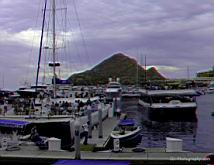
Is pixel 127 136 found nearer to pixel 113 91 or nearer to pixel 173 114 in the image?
pixel 173 114

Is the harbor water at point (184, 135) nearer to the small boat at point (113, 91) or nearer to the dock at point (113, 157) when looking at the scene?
the dock at point (113, 157)

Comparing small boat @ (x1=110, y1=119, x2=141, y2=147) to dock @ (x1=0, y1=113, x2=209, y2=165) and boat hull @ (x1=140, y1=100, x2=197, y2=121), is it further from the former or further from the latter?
boat hull @ (x1=140, y1=100, x2=197, y2=121)

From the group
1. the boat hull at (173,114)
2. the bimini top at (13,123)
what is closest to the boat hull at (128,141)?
the bimini top at (13,123)

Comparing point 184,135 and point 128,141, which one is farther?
point 184,135

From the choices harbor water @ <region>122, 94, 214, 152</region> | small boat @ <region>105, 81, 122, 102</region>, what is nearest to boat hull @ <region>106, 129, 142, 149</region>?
harbor water @ <region>122, 94, 214, 152</region>

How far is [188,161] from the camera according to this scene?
19.4 meters

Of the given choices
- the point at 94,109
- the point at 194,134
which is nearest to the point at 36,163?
the point at 94,109

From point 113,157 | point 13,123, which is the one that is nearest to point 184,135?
point 13,123

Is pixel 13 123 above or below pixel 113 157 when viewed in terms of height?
above

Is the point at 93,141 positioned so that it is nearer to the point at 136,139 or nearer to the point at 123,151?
the point at 136,139

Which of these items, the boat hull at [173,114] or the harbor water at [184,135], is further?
the boat hull at [173,114]

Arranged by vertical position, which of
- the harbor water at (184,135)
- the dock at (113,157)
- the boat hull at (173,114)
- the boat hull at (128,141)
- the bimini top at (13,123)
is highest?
the bimini top at (13,123)

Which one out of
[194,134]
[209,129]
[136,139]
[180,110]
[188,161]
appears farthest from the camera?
[180,110]

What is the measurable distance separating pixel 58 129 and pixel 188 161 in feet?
44.0
